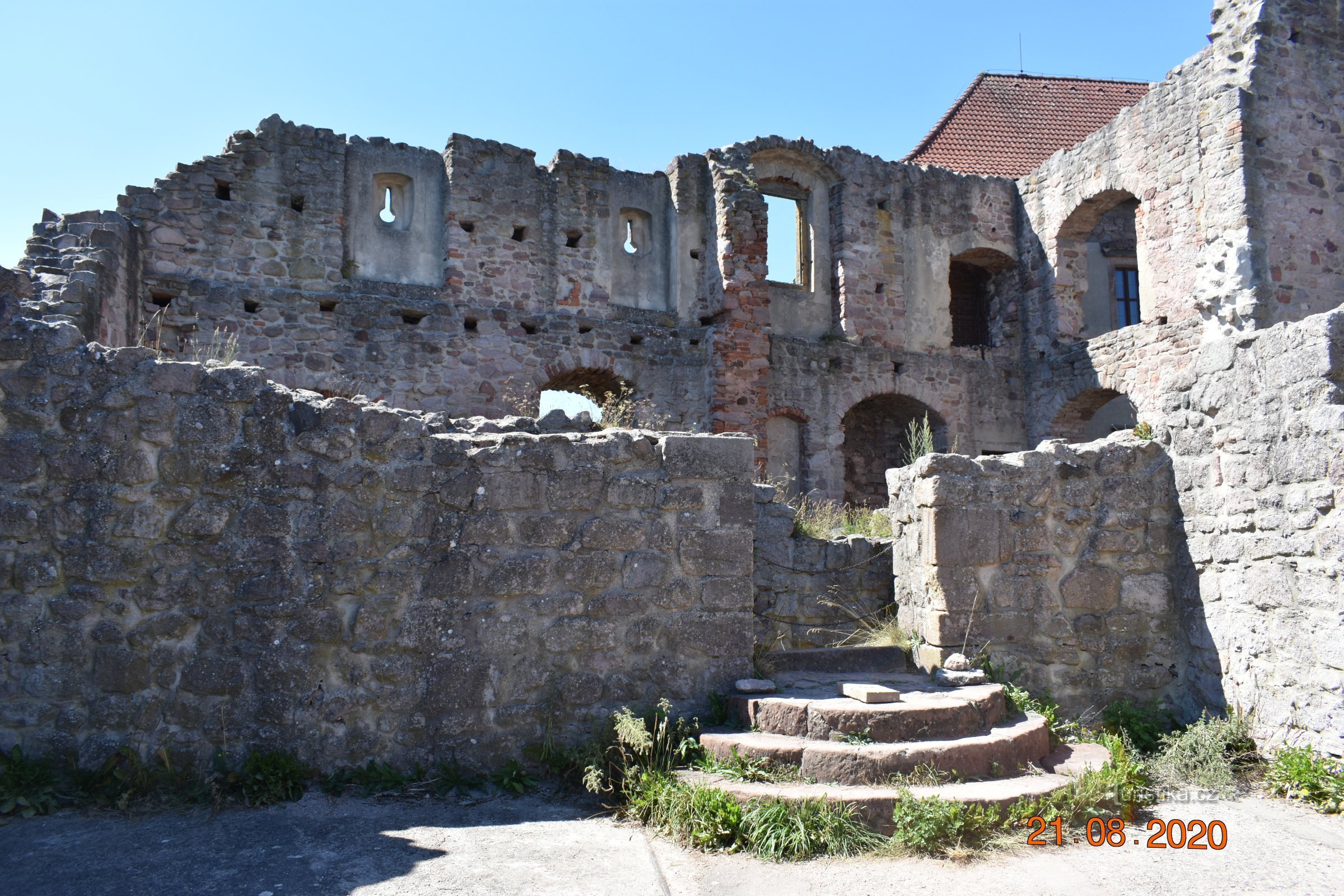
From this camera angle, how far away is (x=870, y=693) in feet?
14.3

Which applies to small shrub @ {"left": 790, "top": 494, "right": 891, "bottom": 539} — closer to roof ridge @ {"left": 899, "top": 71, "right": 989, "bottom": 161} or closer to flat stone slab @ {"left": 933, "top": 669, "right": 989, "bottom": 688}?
flat stone slab @ {"left": 933, "top": 669, "right": 989, "bottom": 688}

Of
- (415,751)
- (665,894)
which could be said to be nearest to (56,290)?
(415,751)

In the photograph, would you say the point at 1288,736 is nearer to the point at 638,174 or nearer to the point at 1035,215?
the point at 638,174

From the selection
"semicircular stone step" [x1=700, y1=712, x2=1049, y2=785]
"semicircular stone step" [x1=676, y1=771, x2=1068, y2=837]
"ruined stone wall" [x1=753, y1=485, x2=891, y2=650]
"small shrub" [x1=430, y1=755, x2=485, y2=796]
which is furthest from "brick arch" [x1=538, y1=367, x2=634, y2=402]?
"semicircular stone step" [x1=676, y1=771, x2=1068, y2=837]

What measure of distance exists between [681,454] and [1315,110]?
12.2m

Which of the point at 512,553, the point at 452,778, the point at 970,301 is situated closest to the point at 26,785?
the point at 452,778

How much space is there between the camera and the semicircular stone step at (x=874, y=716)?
4.21m

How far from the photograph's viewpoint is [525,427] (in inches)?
211

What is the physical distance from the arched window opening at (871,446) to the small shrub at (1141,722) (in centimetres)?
1031

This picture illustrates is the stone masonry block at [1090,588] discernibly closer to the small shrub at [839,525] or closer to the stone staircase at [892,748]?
the stone staircase at [892,748]

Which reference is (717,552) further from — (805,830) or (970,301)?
(970,301)

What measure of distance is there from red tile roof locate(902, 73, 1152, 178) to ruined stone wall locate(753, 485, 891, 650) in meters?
13.2

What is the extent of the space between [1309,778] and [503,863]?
3745 millimetres

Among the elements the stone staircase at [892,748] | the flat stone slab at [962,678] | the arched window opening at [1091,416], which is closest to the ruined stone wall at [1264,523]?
the stone staircase at [892,748]
